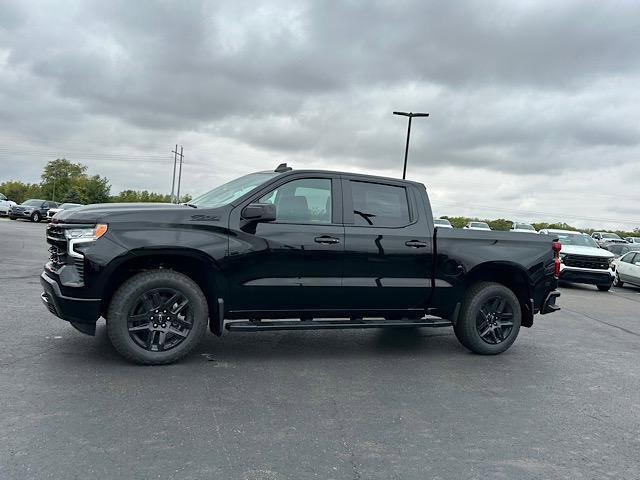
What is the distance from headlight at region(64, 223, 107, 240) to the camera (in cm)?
471

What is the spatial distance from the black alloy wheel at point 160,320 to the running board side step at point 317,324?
435 millimetres

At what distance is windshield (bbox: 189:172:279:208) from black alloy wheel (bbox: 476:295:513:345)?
2.88 meters

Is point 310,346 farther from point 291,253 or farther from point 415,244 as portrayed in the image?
point 415,244

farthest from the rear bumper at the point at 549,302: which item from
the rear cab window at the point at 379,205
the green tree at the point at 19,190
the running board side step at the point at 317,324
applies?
the green tree at the point at 19,190

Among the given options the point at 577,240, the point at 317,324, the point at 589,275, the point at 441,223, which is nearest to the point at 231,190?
the point at 317,324

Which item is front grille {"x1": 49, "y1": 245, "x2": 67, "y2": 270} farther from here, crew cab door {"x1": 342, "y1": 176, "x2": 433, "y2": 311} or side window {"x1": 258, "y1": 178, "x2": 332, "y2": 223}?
crew cab door {"x1": 342, "y1": 176, "x2": 433, "y2": 311}

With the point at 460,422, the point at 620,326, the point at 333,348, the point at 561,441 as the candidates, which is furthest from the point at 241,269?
the point at 620,326

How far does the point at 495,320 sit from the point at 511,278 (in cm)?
59

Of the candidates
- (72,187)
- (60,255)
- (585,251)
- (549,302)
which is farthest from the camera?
(72,187)

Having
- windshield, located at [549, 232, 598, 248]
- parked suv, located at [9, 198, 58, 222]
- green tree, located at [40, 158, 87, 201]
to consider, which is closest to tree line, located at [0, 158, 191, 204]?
green tree, located at [40, 158, 87, 201]

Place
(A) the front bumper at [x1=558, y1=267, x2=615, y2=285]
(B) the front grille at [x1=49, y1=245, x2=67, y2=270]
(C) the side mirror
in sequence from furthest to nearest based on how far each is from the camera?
(A) the front bumper at [x1=558, y1=267, x2=615, y2=285] < (C) the side mirror < (B) the front grille at [x1=49, y1=245, x2=67, y2=270]

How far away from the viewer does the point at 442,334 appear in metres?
7.23

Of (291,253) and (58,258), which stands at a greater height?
(291,253)

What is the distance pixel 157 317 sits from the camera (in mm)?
4902
